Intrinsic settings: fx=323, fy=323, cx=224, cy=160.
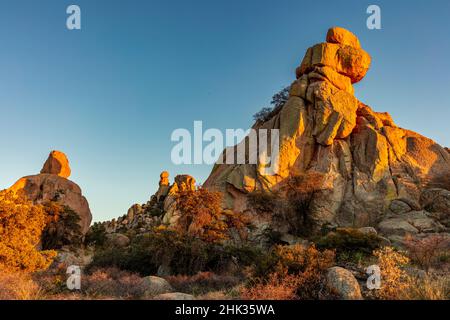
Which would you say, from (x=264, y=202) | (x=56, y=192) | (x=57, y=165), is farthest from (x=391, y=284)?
(x=57, y=165)

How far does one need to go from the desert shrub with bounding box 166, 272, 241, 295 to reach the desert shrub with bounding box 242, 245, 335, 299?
216 centimetres

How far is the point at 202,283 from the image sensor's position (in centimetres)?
1382

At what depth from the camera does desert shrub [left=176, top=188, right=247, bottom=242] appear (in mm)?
19422

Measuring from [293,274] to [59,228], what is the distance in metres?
27.5

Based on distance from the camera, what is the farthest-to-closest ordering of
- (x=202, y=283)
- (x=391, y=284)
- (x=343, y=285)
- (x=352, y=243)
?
(x=352, y=243) → (x=202, y=283) → (x=391, y=284) → (x=343, y=285)

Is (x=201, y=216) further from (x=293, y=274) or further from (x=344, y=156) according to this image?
(x=344, y=156)

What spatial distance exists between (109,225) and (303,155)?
52.7 m

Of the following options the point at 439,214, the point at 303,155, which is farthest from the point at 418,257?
the point at 303,155

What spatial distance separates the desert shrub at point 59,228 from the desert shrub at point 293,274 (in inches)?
1005

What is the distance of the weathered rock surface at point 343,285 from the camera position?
9.00 m

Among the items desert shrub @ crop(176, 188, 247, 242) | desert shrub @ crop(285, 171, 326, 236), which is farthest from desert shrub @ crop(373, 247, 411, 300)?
desert shrub @ crop(285, 171, 326, 236)

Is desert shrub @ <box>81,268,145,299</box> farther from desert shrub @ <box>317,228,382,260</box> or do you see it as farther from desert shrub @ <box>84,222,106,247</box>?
desert shrub @ <box>84,222,106,247</box>
